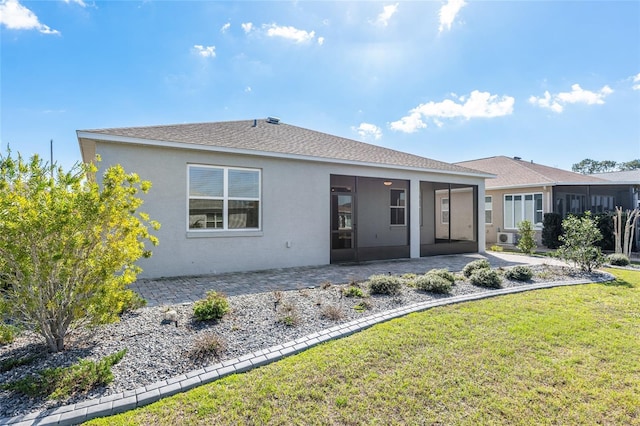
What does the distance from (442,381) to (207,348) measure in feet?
8.62

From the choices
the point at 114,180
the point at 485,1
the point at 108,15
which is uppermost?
the point at 485,1

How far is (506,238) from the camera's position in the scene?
17.3 meters

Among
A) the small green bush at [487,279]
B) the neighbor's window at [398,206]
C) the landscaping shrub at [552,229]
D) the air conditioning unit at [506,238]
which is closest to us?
the small green bush at [487,279]

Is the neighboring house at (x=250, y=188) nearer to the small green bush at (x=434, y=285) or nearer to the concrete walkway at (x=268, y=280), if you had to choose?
the concrete walkway at (x=268, y=280)

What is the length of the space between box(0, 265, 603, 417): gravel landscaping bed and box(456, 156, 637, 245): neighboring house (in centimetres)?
1405

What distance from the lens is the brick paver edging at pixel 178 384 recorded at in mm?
2541

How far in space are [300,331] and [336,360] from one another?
0.95 metres

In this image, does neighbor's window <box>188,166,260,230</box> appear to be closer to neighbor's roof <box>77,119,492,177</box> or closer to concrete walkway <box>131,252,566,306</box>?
neighbor's roof <box>77,119,492,177</box>

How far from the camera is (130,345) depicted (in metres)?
3.86

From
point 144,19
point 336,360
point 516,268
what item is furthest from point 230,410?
point 144,19

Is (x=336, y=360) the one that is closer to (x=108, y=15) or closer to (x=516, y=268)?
(x=516, y=268)

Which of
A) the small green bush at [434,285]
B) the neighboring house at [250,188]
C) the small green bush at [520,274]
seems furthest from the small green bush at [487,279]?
the neighboring house at [250,188]

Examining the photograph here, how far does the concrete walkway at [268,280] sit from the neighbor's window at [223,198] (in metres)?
1.49

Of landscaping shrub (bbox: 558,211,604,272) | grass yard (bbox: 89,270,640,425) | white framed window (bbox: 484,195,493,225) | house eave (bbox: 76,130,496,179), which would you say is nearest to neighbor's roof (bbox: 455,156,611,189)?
white framed window (bbox: 484,195,493,225)
